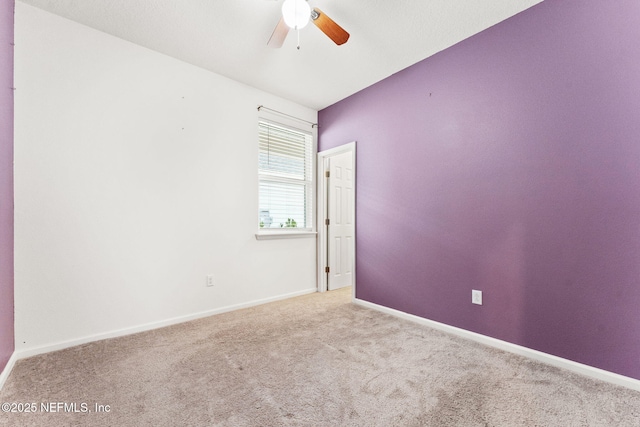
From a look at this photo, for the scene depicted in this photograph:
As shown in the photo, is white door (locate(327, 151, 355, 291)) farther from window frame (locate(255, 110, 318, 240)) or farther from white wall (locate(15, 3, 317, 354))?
white wall (locate(15, 3, 317, 354))

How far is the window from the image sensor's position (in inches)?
137

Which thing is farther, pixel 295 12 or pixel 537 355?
pixel 537 355

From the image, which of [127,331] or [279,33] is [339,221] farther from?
[127,331]

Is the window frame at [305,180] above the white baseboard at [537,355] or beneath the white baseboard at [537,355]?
above

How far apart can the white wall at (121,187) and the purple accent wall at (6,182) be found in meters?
0.08

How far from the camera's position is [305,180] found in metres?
3.89

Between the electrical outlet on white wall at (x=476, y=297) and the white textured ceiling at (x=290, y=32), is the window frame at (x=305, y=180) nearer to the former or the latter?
the white textured ceiling at (x=290, y=32)

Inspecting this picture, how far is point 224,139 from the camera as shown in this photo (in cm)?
308

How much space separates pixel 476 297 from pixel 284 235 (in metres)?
2.23

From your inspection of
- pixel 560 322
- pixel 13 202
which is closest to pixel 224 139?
pixel 13 202

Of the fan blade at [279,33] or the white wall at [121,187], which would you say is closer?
the fan blade at [279,33]

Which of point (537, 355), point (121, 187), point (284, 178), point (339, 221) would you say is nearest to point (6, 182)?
point (121, 187)

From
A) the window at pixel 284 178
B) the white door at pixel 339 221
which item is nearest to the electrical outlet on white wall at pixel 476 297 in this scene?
the white door at pixel 339 221

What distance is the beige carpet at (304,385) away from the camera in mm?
1392
